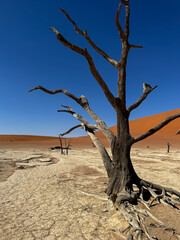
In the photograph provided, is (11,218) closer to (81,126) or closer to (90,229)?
(90,229)

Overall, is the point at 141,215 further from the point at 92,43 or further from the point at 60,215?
the point at 92,43

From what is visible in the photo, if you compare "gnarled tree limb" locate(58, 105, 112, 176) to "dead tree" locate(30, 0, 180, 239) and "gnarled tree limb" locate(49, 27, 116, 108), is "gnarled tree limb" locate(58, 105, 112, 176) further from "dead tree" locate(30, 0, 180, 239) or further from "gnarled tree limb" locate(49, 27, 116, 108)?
"gnarled tree limb" locate(49, 27, 116, 108)

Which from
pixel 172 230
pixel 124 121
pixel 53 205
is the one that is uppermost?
pixel 124 121

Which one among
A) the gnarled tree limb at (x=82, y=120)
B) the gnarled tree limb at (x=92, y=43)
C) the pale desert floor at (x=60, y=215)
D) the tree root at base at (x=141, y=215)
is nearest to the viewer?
the tree root at base at (x=141, y=215)

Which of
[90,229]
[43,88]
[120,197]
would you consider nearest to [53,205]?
[90,229]

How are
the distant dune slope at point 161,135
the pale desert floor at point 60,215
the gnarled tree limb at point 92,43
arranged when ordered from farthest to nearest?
the distant dune slope at point 161,135 → the gnarled tree limb at point 92,43 → the pale desert floor at point 60,215

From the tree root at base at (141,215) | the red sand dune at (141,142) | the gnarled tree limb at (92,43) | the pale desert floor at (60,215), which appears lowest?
the pale desert floor at (60,215)

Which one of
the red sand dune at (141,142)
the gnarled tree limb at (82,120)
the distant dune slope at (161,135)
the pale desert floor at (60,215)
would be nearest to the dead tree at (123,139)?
the pale desert floor at (60,215)

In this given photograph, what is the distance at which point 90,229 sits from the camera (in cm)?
289

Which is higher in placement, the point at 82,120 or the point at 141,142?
the point at 82,120

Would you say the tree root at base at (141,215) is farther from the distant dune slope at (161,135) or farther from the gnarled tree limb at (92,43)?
the distant dune slope at (161,135)

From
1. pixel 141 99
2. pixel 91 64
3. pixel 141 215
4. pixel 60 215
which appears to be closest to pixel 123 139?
pixel 141 99

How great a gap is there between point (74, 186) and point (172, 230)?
12.4ft

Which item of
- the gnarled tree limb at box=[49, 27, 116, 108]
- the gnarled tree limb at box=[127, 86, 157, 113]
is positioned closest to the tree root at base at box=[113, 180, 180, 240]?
the gnarled tree limb at box=[127, 86, 157, 113]
